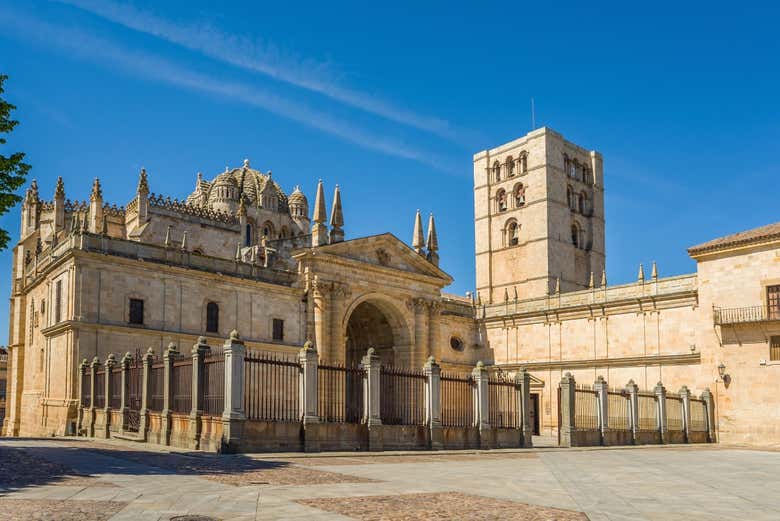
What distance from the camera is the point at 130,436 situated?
2372 cm

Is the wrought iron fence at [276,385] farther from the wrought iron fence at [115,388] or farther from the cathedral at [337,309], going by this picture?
the cathedral at [337,309]

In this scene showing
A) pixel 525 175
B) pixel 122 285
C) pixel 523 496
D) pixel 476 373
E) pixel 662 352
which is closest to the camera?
pixel 523 496

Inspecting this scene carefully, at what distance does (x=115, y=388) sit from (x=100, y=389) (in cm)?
193

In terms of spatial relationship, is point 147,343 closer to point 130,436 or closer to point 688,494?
point 130,436

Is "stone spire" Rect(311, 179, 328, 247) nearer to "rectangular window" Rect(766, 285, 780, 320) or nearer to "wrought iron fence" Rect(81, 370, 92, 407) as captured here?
"wrought iron fence" Rect(81, 370, 92, 407)

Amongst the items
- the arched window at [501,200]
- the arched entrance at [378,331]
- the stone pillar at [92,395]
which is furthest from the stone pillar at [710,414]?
the arched window at [501,200]

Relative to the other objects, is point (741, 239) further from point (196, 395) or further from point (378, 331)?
point (196, 395)

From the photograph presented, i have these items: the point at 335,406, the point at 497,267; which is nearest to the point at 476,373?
the point at 335,406

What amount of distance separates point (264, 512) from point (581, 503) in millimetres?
4660

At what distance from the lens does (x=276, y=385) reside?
2042 centimetres

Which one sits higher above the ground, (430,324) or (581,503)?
(430,324)

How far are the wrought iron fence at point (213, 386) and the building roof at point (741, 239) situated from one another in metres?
26.2

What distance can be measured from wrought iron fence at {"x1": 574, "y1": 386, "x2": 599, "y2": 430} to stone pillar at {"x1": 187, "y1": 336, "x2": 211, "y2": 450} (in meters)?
16.1

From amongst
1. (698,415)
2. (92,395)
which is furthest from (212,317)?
(698,415)
